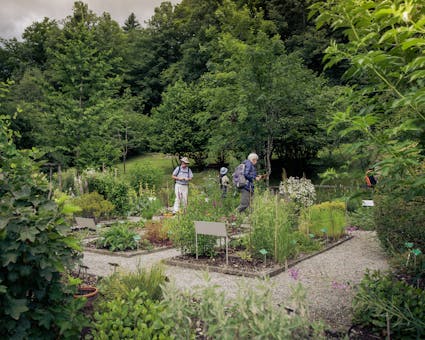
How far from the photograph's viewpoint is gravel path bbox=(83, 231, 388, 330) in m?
4.30

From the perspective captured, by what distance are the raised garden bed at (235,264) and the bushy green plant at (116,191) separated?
624 centimetres

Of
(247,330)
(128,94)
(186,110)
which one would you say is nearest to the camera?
(247,330)

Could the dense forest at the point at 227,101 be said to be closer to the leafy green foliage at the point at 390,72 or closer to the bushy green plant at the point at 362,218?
the leafy green foliage at the point at 390,72

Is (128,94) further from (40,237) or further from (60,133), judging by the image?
(40,237)

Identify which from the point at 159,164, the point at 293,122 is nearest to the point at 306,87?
the point at 293,122

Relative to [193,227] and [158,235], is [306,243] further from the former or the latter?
[158,235]

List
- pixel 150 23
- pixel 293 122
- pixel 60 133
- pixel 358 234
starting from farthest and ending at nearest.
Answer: pixel 150 23, pixel 60 133, pixel 293 122, pixel 358 234

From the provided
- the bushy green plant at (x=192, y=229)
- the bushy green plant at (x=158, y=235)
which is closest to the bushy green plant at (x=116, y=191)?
the bushy green plant at (x=158, y=235)

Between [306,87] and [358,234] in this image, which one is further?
[306,87]

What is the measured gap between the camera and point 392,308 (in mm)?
3305

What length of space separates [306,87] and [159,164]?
61.4 ft

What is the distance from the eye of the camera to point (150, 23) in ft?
144

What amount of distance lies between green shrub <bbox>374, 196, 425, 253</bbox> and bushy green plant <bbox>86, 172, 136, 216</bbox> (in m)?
8.13

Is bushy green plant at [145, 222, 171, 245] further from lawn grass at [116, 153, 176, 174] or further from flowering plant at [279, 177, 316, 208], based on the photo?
lawn grass at [116, 153, 176, 174]
